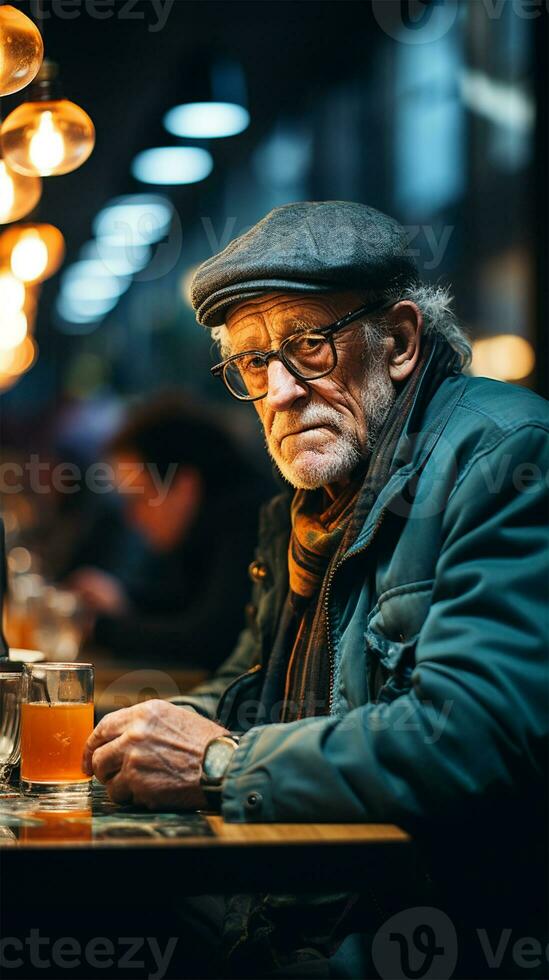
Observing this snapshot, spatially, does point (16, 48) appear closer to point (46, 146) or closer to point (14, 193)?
point (46, 146)

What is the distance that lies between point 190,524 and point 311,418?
2.50 m

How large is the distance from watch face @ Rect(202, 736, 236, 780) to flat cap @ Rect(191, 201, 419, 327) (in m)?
0.88

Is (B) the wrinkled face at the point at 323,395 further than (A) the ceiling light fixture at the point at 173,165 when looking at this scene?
No

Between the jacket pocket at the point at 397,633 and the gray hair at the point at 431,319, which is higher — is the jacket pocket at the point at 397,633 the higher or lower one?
the lower one

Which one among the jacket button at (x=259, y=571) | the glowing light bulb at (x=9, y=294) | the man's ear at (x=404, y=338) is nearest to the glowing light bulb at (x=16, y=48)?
the man's ear at (x=404, y=338)

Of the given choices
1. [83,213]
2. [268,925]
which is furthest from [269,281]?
[83,213]

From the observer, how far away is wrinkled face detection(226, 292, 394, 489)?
226 centimetres

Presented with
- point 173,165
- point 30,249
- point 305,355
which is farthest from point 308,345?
point 173,165

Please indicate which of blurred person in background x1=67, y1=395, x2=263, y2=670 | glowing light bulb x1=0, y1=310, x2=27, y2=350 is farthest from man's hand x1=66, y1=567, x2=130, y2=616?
glowing light bulb x1=0, y1=310, x2=27, y2=350

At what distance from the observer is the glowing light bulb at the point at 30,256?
5.25 meters

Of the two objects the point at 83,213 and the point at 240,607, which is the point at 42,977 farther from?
the point at 83,213

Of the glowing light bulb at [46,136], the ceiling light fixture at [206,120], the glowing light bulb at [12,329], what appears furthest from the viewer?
the ceiling light fixture at [206,120]

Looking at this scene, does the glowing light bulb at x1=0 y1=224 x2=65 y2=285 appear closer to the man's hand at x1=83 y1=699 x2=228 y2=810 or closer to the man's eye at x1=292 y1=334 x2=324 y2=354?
the man's eye at x1=292 y1=334 x2=324 y2=354

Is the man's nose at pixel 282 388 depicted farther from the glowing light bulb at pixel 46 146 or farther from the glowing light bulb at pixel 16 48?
the glowing light bulb at pixel 46 146
